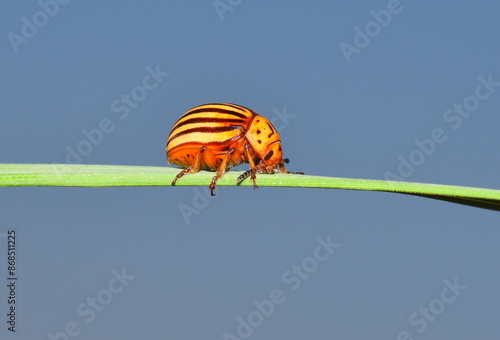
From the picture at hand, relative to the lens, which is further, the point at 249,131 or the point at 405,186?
the point at 249,131

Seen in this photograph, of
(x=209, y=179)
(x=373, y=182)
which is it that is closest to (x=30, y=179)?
(x=209, y=179)

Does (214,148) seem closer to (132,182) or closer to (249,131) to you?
(249,131)

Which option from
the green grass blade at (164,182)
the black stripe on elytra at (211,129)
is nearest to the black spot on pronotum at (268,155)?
the black stripe on elytra at (211,129)

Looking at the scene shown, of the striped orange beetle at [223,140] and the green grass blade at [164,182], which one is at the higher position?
the striped orange beetle at [223,140]

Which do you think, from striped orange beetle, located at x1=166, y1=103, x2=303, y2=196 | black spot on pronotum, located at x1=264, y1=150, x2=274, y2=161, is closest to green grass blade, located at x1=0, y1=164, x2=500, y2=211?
striped orange beetle, located at x1=166, y1=103, x2=303, y2=196

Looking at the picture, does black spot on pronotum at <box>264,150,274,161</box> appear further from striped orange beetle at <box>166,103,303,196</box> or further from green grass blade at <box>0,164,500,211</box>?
green grass blade at <box>0,164,500,211</box>

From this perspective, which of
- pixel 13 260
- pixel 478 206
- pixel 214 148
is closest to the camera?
pixel 478 206

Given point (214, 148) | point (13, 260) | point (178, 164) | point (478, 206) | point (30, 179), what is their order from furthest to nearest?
point (13, 260) → point (178, 164) → point (214, 148) → point (478, 206) → point (30, 179)

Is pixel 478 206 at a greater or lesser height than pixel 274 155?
lesser

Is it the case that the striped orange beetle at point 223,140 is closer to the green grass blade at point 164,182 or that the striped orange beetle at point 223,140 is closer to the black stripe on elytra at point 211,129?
the black stripe on elytra at point 211,129
